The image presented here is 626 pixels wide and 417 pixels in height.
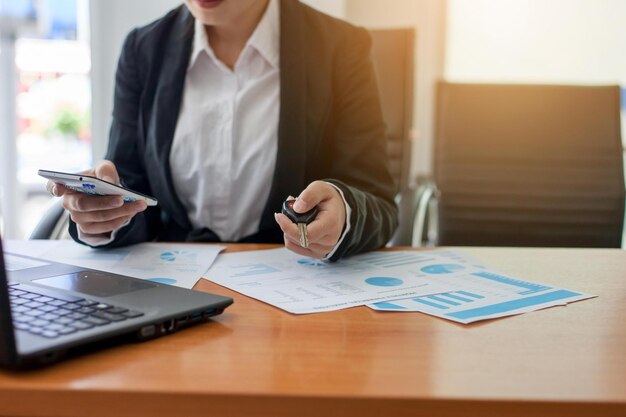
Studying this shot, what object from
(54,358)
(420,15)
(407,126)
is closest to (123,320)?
(54,358)

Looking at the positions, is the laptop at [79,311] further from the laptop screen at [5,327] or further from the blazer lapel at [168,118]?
the blazer lapel at [168,118]

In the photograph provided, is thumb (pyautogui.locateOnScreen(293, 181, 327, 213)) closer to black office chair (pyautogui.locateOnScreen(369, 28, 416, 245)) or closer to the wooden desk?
the wooden desk

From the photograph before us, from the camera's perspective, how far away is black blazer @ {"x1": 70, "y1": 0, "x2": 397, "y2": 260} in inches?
47.4

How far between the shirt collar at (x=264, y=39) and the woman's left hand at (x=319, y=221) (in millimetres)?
471

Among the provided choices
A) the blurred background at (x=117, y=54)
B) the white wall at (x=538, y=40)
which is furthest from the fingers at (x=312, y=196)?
the white wall at (x=538, y=40)

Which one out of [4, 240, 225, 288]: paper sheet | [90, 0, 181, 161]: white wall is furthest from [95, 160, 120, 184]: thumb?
[90, 0, 181, 161]: white wall

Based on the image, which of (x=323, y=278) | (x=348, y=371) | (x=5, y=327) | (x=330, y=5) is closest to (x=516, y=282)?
(x=323, y=278)

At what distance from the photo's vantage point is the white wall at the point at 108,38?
8.08 ft

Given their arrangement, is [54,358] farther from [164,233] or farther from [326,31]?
[326,31]

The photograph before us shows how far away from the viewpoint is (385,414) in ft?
1.58

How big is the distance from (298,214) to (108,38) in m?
1.95

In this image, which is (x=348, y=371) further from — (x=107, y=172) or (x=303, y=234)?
(x=107, y=172)

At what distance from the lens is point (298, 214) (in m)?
0.83

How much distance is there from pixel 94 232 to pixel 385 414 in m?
0.64
